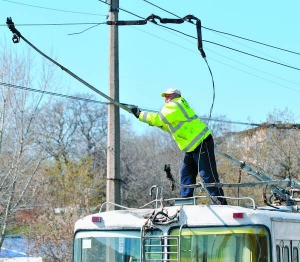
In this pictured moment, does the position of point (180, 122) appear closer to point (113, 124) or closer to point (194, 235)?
point (194, 235)

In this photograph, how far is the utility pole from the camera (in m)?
13.7

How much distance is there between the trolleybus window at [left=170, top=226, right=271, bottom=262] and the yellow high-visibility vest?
5.63 feet

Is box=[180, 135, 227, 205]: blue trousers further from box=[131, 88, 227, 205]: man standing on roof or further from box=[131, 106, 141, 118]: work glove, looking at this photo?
box=[131, 106, 141, 118]: work glove

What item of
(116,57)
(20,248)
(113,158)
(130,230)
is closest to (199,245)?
(130,230)

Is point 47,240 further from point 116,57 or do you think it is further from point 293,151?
point 116,57

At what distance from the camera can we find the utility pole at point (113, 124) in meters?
13.7

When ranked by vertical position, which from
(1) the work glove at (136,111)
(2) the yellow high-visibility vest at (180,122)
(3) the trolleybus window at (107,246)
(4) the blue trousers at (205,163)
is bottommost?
(3) the trolleybus window at (107,246)

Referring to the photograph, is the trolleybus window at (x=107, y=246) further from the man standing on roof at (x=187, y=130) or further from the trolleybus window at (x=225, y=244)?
the man standing on roof at (x=187, y=130)

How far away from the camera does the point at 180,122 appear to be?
1030 centimetres

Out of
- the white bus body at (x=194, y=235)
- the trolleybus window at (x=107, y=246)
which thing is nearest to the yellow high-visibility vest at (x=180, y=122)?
the white bus body at (x=194, y=235)

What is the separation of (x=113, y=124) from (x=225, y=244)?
5732 mm

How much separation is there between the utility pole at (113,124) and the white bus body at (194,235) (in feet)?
12.9

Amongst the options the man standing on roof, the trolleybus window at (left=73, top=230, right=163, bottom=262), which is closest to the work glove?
the man standing on roof

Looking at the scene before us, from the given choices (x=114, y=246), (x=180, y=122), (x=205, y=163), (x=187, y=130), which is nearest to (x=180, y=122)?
(x=180, y=122)
